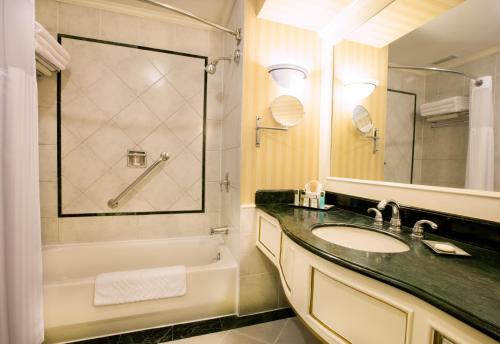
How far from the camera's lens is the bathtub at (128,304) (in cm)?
124

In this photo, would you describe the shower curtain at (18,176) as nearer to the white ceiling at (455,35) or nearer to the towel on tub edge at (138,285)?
the towel on tub edge at (138,285)

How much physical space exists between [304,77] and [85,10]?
1779 mm

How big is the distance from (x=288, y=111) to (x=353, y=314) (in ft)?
4.03

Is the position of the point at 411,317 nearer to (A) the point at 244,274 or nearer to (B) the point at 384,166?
(B) the point at 384,166

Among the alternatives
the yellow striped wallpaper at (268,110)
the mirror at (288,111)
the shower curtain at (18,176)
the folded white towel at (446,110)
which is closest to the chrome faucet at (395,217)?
the folded white towel at (446,110)

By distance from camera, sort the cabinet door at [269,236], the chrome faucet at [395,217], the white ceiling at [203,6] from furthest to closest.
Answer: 1. the white ceiling at [203,6]
2. the cabinet door at [269,236]
3. the chrome faucet at [395,217]

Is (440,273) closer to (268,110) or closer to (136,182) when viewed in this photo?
(268,110)

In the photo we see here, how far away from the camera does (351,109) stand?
1.50 m

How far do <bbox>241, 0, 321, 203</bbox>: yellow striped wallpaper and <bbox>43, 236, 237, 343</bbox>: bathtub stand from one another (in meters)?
0.63

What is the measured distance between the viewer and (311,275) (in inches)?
31.6

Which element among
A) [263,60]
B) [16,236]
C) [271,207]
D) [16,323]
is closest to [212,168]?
[271,207]

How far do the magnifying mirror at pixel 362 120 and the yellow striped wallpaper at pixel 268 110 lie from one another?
269mm

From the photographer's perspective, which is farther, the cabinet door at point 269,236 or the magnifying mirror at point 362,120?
the magnifying mirror at point 362,120

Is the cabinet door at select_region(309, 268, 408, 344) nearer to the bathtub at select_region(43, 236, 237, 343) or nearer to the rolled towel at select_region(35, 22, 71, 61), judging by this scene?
the bathtub at select_region(43, 236, 237, 343)
